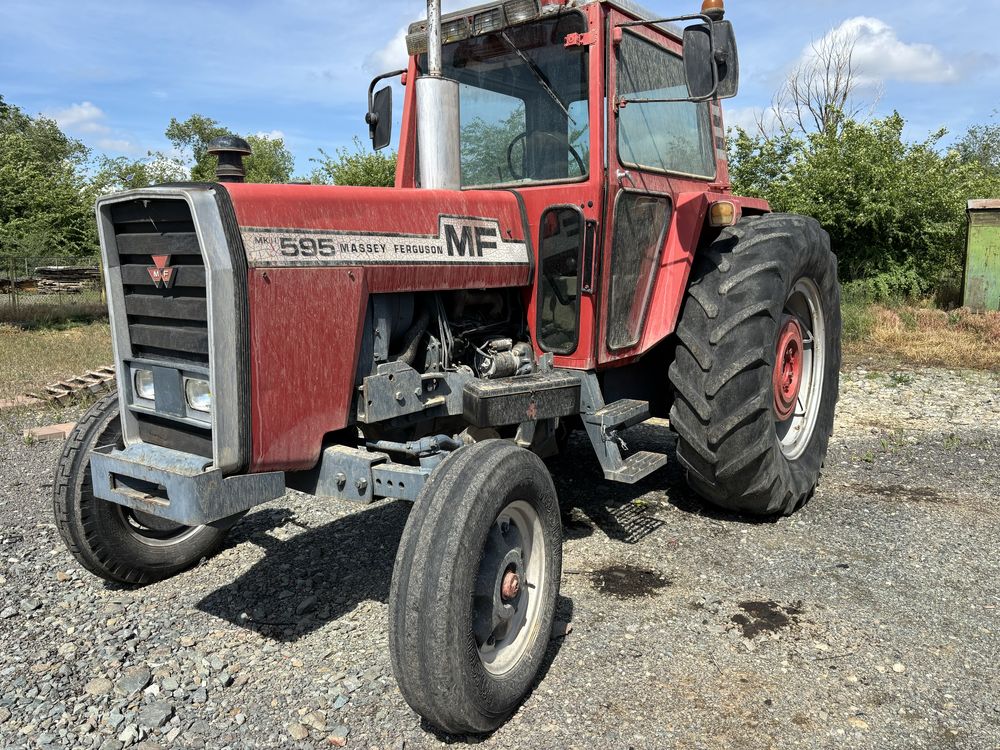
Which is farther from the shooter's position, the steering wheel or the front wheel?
the steering wheel

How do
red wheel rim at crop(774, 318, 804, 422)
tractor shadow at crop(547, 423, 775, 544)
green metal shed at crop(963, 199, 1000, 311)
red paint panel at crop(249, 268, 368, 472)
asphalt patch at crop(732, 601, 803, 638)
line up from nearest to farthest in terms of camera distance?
red paint panel at crop(249, 268, 368, 472) → asphalt patch at crop(732, 601, 803, 638) → tractor shadow at crop(547, 423, 775, 544) → red wheel rim at crop(774, 318, 804, 422) → green metal shed at crop(963, 199, 1000, 311)

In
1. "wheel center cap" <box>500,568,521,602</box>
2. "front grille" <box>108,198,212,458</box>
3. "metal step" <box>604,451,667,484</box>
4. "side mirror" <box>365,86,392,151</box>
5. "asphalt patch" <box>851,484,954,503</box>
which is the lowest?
"asphalt patch" <box>851,484,954,503</box>

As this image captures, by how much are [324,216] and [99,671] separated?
1834 millimetres

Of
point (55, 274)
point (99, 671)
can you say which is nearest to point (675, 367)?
point (99, 671)

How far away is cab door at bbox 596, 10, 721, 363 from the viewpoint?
3586mm

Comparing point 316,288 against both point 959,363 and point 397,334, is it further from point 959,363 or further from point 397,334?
point 959,363

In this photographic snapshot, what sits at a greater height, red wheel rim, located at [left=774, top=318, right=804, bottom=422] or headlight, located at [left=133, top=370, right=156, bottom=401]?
headlight, located at [left=133, top=370, right=156, bottom=401]

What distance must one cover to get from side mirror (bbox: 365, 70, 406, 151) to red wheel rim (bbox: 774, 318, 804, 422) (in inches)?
95.6

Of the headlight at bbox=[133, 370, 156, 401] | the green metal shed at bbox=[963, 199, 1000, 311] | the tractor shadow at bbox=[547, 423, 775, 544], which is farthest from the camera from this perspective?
the green metal shed at bbox=[963, 199, 1000, 311]

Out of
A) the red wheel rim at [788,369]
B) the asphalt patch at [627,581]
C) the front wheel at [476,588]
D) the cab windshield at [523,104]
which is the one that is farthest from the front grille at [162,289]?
the red wheel rim at [788,369]

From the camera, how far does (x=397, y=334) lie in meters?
3.18

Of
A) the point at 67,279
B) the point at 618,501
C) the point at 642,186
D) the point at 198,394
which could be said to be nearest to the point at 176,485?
the point at 198,394

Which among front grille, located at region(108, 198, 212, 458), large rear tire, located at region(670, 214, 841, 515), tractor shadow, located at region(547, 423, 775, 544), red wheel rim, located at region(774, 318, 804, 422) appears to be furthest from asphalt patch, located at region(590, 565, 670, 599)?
front grille, located at region(108, 198, 212, 458)

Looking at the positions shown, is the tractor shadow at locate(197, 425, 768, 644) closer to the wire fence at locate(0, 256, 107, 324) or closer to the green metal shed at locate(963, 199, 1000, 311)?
the green metal shed at locate(963, 199, 1000, 311)
